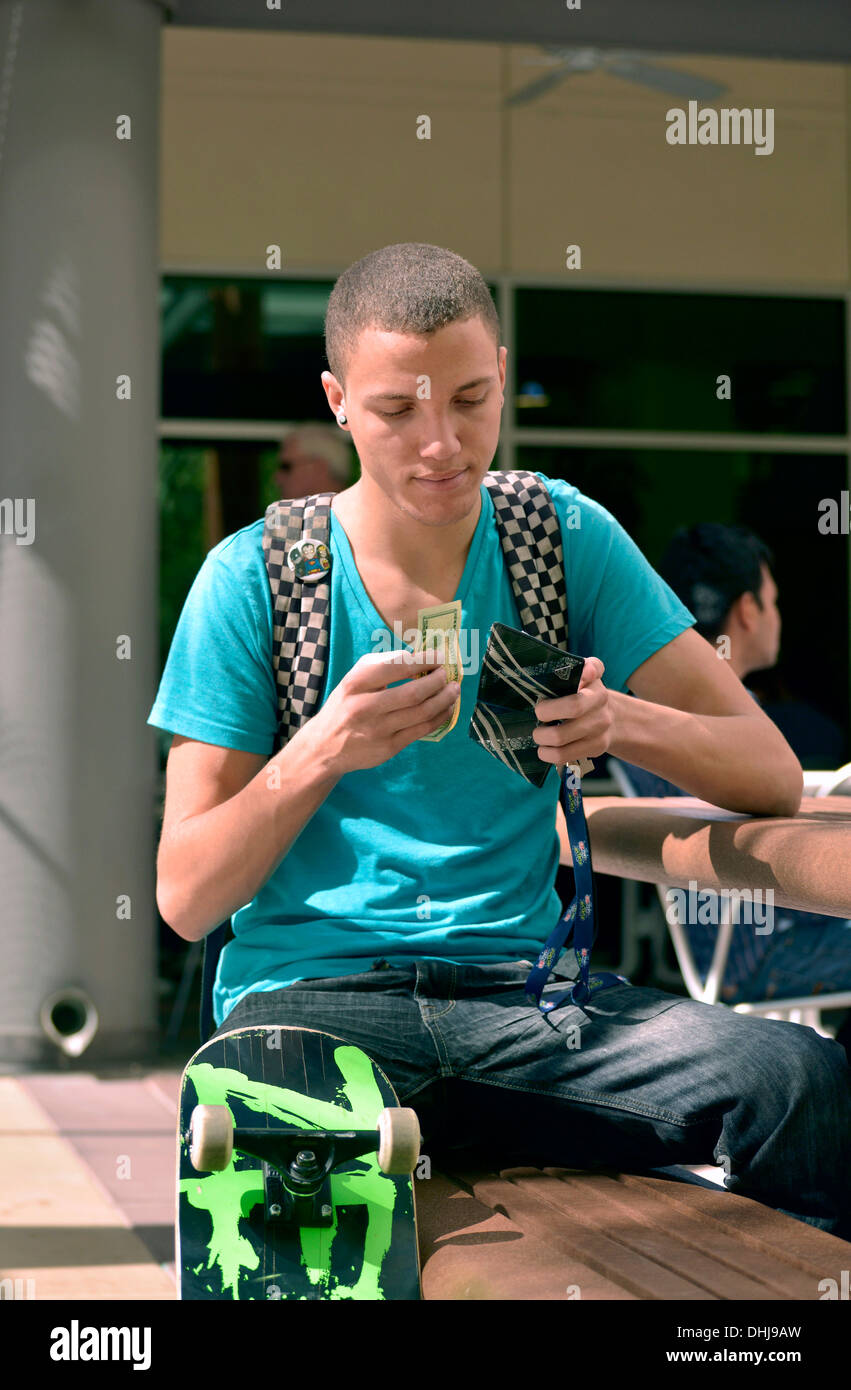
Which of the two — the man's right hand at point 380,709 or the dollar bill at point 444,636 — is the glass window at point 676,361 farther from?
the man's right hand at point 380,709

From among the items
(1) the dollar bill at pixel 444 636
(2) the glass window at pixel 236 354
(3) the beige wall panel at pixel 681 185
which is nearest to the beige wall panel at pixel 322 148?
(2) the glass window at pixel 236 354

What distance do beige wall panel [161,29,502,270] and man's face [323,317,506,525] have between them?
673cm

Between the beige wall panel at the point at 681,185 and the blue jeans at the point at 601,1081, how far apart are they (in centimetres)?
745

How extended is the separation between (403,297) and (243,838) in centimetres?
72

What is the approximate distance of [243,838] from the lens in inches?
78.3

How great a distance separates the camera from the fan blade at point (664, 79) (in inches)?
316

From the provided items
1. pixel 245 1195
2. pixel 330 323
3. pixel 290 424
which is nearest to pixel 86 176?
pixel 290 424

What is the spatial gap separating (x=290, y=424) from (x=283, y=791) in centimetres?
684

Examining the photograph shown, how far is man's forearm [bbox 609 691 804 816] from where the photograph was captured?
7.11 feet

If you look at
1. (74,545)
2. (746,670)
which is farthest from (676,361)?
(746,670)

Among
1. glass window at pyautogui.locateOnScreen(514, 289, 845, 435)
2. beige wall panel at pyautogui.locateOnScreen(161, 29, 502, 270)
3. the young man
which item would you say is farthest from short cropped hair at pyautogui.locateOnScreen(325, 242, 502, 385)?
glass window at pyautogui.locateOnScreen(514, 289, 845, 435)

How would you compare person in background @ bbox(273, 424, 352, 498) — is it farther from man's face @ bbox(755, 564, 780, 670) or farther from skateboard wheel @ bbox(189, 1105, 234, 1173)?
skateboard wheel @ bbox(189, 1105, 234, 1173)

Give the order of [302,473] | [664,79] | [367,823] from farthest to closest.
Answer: [664,79], [302,473], [367,823]

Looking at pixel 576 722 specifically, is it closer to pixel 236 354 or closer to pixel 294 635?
pixel 294 635
